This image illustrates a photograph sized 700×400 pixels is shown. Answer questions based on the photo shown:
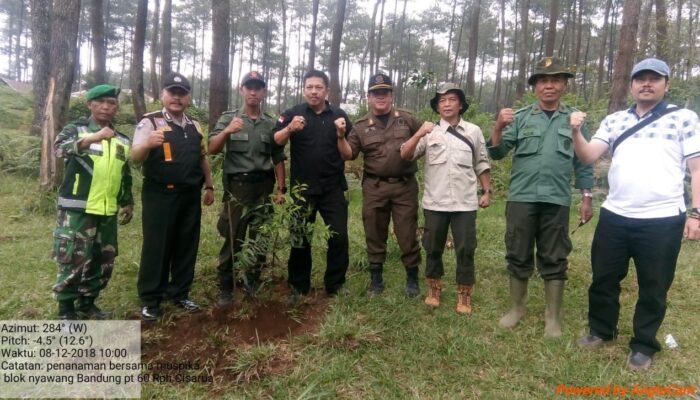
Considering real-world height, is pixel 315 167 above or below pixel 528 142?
below

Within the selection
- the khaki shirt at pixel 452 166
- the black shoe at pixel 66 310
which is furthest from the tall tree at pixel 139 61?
the khaki shirt at pixel 452 166

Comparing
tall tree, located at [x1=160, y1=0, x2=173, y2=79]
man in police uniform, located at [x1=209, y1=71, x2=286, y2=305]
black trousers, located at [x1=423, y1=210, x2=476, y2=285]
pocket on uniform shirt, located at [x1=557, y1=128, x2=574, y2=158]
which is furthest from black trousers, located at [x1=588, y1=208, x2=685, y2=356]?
tall tree, located at [x1=160, y1=0, x2=173, y2=79]

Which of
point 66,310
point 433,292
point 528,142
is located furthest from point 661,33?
point 66,310

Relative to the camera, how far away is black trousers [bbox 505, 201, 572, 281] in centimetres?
330

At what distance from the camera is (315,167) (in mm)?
3711

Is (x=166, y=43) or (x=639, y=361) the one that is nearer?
(x=639, y=361)

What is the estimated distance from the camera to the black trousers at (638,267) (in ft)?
9.15

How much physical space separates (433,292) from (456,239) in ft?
1.93

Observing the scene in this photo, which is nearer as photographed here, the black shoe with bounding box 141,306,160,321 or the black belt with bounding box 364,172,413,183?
the black shoe with bounding box 141,306,160,321

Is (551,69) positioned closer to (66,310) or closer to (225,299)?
(225,299)

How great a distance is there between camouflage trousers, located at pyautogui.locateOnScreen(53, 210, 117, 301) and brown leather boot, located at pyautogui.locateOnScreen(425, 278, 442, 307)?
279 centimetres

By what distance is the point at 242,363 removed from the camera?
278cm

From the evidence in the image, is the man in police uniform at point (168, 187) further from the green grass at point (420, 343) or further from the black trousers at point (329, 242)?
the black trousers at point (329, 242)

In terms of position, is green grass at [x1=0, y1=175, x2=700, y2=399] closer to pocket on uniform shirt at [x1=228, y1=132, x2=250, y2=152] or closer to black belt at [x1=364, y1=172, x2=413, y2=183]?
black belt at [x1=364, y1=172, x2=413, y2=183]
